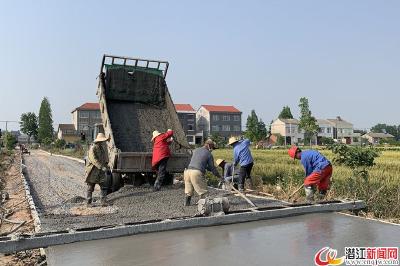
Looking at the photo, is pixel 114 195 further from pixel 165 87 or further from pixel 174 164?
pixel 165 87

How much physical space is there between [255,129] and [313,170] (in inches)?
2256

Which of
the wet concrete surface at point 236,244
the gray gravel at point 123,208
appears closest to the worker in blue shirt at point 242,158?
the gray gravel at point 123,208

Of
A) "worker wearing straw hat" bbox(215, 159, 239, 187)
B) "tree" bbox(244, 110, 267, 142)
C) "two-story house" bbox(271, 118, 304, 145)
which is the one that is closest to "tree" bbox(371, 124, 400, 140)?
"two-story house" bbox(271, 118, 304, 145)

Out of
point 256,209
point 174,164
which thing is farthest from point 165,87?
point 256,209

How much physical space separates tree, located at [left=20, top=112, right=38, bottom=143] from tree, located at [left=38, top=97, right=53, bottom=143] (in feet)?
3.73

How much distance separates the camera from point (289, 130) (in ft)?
278

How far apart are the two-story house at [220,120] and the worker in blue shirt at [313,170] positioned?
76620 mm

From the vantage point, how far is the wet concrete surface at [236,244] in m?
4.98

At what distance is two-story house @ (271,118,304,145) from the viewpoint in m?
84.2

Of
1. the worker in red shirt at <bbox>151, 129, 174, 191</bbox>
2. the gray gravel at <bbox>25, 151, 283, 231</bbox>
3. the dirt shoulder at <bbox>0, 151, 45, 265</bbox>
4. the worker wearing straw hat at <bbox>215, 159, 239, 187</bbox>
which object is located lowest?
the dirt shoulder at <bbox>0, 151, 45, 265</bbox>

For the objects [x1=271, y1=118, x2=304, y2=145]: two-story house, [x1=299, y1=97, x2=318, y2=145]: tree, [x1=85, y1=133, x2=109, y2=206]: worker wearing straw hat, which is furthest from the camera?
[x1=271, y1=118, x2=304, y2=145]: two-story house

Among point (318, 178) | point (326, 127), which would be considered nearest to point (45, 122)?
point (326, 127)

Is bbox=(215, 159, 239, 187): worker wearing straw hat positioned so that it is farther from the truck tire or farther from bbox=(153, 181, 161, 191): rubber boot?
the truck tire

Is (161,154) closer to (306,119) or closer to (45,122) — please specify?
(306,119)
